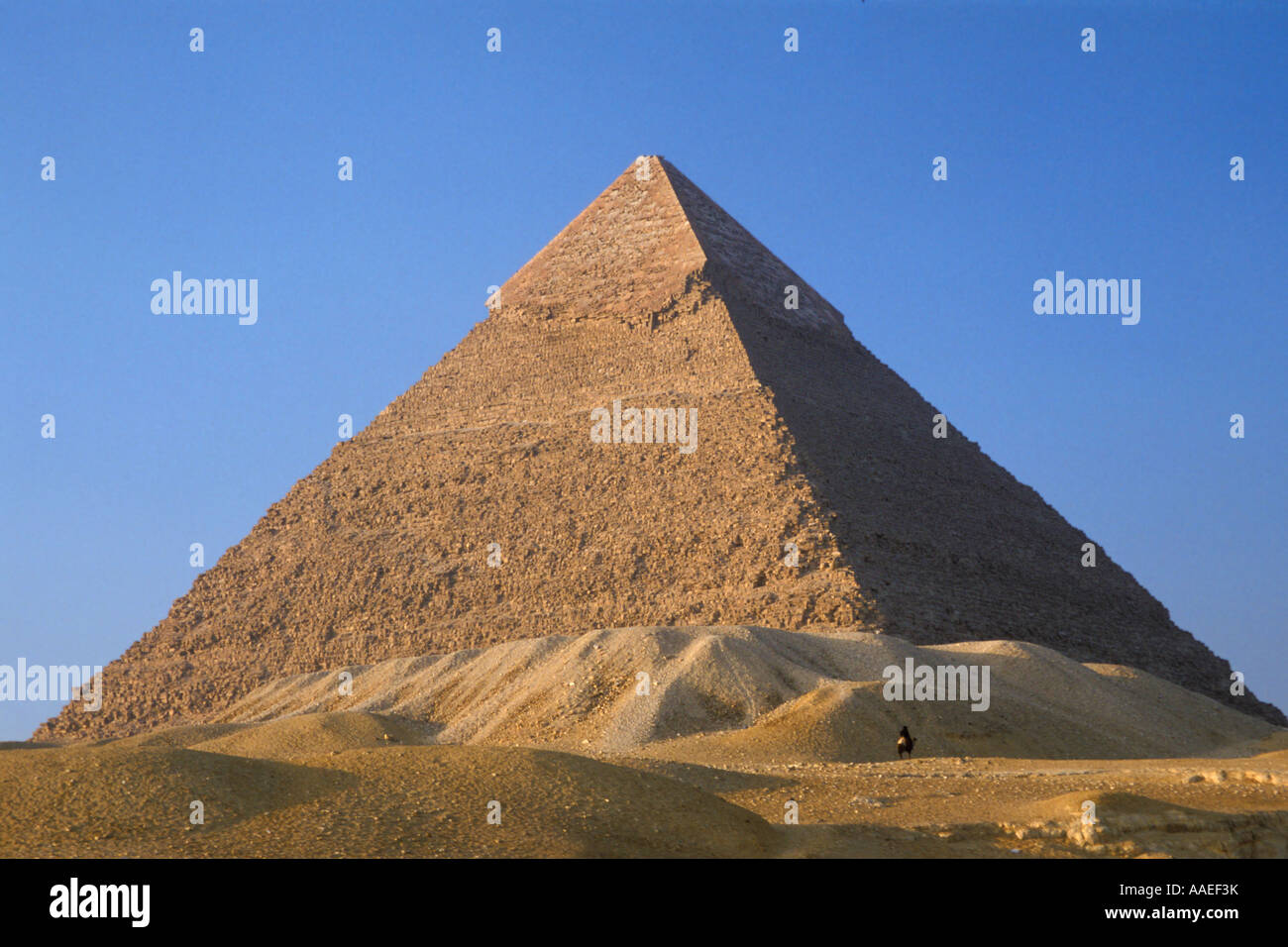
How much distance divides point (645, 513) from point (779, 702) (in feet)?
56.6

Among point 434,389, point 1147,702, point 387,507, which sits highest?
point 434,389

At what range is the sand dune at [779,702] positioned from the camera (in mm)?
22562

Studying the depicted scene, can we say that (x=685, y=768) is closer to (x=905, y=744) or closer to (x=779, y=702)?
(x=905, y=744)

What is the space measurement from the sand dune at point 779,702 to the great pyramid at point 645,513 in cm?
640

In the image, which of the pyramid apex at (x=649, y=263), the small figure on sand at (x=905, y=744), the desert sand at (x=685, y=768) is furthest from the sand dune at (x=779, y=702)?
the pyramid apex at (x=649, y=263)

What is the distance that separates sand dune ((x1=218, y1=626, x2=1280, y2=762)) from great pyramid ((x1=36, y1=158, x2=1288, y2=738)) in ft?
21.0

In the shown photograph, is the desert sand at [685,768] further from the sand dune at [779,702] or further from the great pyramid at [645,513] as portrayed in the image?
the great pyramid at [645,513]

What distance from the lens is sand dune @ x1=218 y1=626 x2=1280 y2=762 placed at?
74.0 ft


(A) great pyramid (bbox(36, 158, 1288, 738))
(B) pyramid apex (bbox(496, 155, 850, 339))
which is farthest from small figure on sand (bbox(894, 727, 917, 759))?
(B) pyramid apex (bbox(496, 155, 850, 339))

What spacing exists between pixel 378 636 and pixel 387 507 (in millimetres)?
7403

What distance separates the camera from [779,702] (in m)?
25.0
